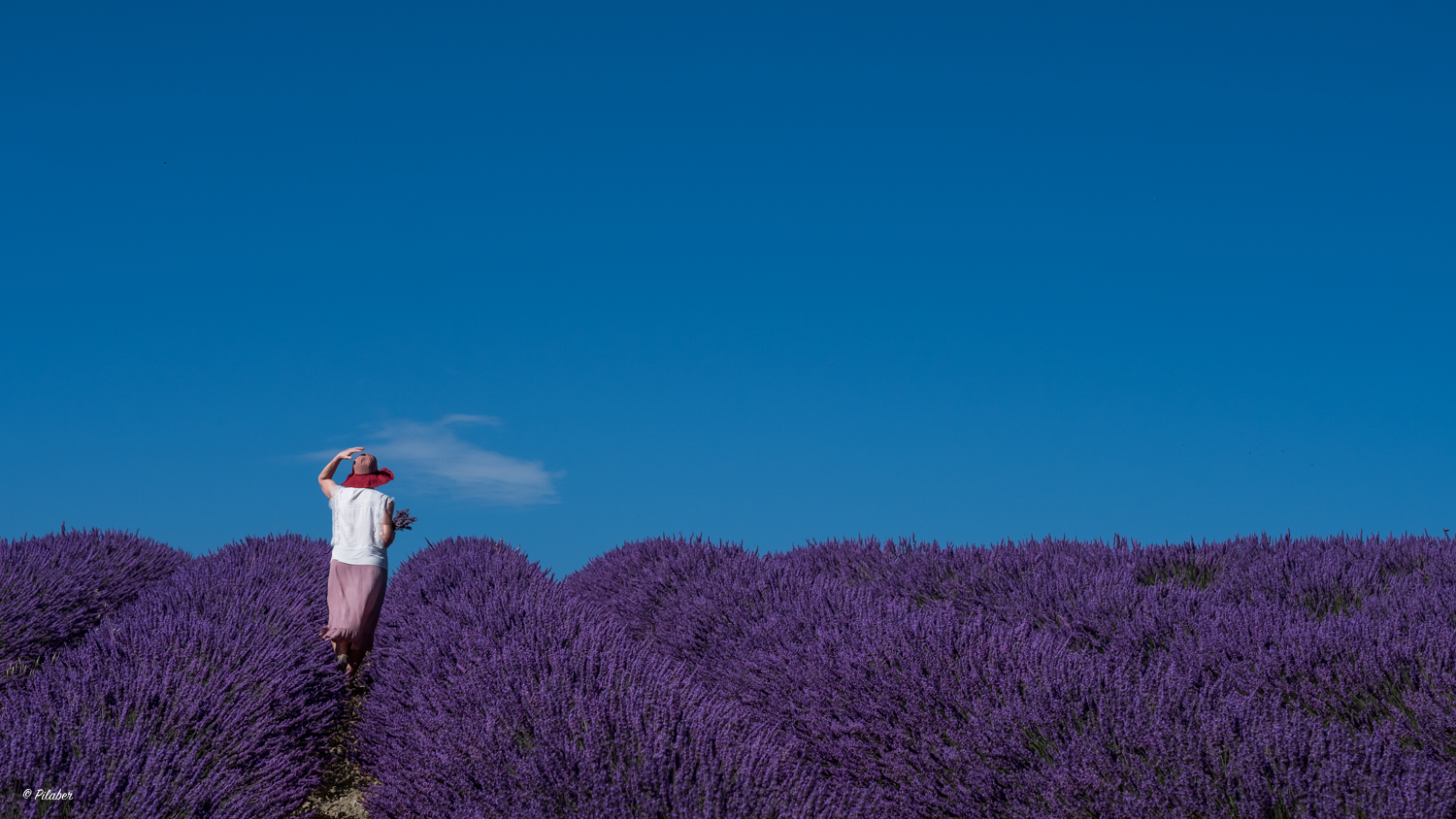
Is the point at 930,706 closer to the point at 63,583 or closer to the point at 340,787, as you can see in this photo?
the point at 340,787

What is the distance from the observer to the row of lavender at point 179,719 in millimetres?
2502

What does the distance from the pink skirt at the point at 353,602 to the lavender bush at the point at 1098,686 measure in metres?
1.86

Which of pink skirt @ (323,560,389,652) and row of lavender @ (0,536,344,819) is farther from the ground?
pink skirt @ (323,560,389,652)

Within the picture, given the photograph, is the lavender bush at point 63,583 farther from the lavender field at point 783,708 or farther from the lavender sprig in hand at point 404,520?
the lavender sprig in hand at point 404,520

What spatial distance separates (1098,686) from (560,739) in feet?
5.54

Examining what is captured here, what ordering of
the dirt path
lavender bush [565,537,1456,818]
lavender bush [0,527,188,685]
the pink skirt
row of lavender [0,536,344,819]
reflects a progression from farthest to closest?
lavender bush [0,527,188,685] → the pink skirt → the dirt path → row of lavender [0,536,344,819] → lavender bush [565,537,1456,818]

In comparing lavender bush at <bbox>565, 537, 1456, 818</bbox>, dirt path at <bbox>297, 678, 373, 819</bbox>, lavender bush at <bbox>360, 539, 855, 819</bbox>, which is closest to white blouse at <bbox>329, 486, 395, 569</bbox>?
dirt path at <bbox>297, 678, 373, 819</bbox>

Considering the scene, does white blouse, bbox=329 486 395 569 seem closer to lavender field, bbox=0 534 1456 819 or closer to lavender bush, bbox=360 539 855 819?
lavender field, bbox=0 534 1456 819

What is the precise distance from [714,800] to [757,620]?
94.8 inches

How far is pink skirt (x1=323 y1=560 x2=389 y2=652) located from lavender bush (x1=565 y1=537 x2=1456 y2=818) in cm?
186

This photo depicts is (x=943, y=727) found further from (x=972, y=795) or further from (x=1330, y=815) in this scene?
(x=1330, y=815)

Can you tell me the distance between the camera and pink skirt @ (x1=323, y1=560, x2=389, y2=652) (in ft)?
17.3

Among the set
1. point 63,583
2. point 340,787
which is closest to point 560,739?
point 340,787

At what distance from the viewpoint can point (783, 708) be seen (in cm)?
351
